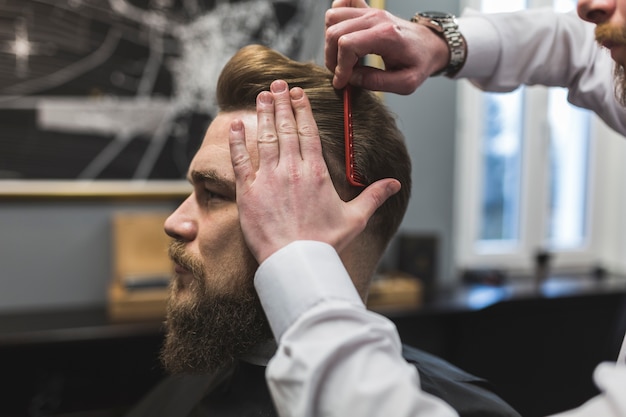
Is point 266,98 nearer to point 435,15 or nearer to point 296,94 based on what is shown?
point 296,94

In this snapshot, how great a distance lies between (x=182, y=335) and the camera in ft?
4.04

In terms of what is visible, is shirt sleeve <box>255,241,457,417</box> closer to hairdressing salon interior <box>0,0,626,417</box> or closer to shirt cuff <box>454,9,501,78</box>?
shirt cuff <box>454,9,501,78</box>

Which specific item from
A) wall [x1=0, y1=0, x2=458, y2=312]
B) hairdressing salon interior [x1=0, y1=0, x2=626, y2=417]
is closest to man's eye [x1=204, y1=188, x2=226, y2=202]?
hairdressing salon interior [x1=0, y1=0, x2=626, y2=417]

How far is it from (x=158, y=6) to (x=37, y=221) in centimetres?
105

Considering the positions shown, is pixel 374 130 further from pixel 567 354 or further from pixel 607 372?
pixel 567 354

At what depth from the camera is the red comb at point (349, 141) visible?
1.13 m

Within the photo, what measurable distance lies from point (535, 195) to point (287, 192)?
9.20ft

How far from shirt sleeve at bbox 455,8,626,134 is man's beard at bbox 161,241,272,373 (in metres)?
0.73

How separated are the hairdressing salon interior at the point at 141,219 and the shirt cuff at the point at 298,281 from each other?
3.78 ft

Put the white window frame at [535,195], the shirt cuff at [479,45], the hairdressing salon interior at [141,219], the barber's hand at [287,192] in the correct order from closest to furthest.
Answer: the barber's hand at [287,192], the shirt cuff at [479,45], the hairdressing salon interior at [141,219], the white window frame at [535,195]

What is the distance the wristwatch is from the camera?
4.22 feet

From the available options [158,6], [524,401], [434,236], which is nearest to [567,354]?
[434,236]

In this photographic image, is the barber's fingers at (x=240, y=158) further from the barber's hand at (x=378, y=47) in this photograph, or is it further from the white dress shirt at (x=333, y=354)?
the barber's hand at (x=378, y=47)

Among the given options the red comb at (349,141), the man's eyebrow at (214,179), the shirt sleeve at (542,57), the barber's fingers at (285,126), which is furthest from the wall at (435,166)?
the barber's fingers at (285,126)
